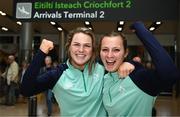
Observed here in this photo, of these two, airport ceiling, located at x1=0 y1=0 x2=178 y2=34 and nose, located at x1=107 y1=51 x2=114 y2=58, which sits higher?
airport ceiling, located at x1=0 y1=0 x2=178 y2=34

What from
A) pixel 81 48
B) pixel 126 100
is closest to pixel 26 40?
pixel 81 48

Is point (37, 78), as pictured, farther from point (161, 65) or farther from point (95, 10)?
point (95, 10)

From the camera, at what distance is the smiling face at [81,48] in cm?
248

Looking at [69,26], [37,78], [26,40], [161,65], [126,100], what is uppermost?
[69,26]

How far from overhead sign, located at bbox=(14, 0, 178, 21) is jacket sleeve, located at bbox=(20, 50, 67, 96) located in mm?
4913

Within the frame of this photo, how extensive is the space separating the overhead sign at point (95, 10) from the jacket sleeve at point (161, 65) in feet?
16.4

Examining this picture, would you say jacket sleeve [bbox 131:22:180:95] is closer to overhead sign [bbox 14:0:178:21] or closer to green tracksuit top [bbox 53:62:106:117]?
green tracksuit top [bbox 53:62:106:117]

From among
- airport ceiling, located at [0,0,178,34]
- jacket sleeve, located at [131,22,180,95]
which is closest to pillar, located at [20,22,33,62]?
airport ceiling, located at [0,0,178,34]

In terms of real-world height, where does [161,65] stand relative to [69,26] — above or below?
below

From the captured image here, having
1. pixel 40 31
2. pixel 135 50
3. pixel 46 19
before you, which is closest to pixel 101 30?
pixel 135 50

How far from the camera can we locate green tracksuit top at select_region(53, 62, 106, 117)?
2.42m

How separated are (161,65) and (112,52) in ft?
1.35

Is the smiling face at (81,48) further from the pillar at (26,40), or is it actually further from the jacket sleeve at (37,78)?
the pillar at (26,40)

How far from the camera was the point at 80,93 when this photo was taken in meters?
2.41
